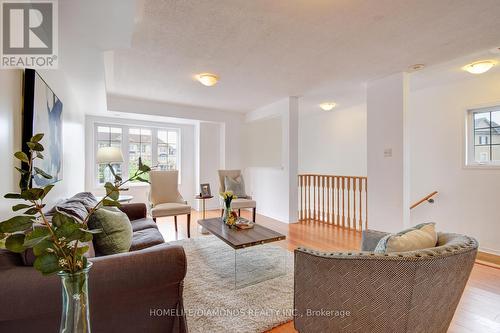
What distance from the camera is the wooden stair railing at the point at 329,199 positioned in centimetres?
430

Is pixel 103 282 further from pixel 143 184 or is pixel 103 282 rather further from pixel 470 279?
pixel 143 184

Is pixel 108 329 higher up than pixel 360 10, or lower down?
lower down

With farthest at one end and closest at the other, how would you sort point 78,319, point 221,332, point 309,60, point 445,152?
point 445,152 → point 309,60 → point 221,332 → point 78,319

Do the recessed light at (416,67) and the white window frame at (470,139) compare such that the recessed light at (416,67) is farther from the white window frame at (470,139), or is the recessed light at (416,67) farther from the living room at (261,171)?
the white window frame at (470,139)

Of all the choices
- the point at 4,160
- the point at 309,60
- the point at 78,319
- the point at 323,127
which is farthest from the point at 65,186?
the point at 323,127

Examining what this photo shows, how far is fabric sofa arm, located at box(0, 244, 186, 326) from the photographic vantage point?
102cm

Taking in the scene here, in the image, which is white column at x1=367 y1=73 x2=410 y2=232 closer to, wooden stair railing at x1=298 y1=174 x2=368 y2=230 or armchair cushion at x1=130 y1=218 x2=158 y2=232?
wooden stair railing at x1=298 y1=174 x2=368 y2=230

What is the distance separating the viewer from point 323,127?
20.0 ft

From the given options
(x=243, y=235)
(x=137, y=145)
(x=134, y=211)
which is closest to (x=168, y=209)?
(x=134, y=211)

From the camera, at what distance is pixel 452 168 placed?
3.61 metres

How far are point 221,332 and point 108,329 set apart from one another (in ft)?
2.30

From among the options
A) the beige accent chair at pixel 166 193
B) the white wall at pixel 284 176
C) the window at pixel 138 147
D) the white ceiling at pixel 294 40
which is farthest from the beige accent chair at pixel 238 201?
the window at pixel 138 147

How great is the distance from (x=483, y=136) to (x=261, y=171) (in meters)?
3.76

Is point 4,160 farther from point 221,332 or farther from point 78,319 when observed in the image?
point 221,332
